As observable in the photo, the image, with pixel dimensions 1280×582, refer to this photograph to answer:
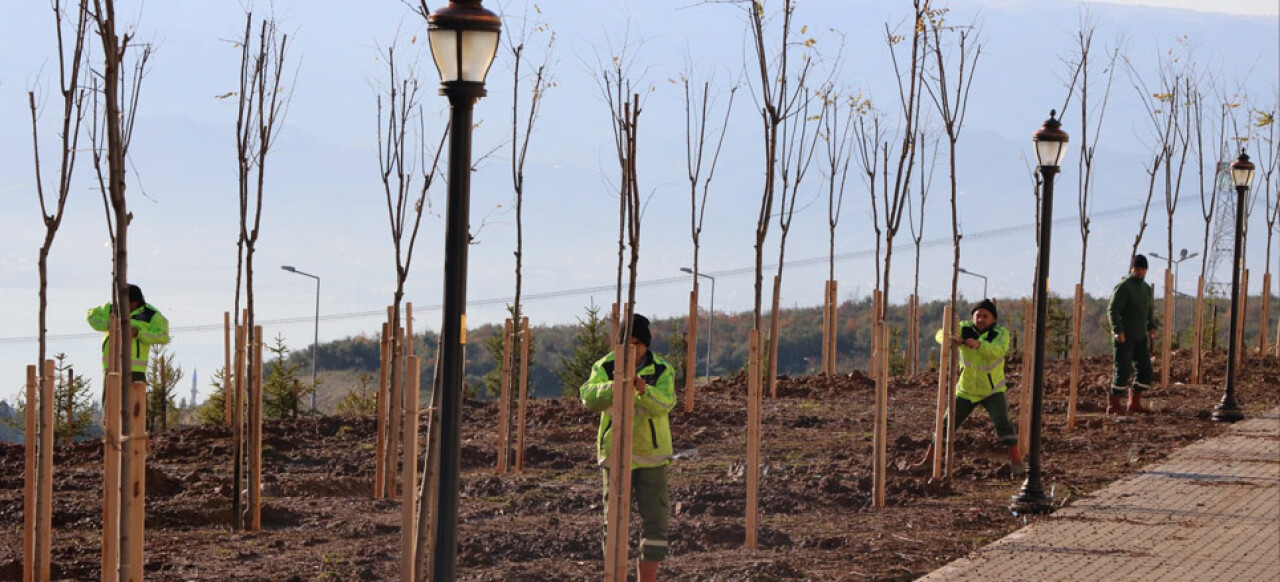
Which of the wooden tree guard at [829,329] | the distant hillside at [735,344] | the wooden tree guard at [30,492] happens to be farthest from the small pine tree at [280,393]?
the distant hillside at [735,344]

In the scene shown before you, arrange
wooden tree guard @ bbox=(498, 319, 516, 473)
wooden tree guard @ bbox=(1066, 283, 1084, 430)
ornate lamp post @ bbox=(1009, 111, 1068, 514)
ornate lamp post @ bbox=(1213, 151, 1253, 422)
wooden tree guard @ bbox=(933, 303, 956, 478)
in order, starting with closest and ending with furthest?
ornate lamp post @ bbox=(1009, 111, 1068, 514), wooden tree guard @ bbox=(933, 303, 956, 478), wooden tree guard @ bbox=(498, 319, 516, 473), wooden tree guard @ bbox=(1066, 283, 1084, 430), ornate lamp post @ bbox=(1213, 151, 1253, 422)

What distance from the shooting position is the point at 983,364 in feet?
Result: 40.4

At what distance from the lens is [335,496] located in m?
11.7

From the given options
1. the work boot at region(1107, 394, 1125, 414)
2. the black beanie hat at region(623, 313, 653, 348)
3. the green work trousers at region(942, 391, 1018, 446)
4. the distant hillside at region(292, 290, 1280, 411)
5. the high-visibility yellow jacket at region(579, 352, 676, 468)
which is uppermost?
the black beanie hat at region(623, 313, 653, 348)

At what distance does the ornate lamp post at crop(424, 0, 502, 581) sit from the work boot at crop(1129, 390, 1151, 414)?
12.7 metres

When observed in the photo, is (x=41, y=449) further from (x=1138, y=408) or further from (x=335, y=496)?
(x=1138, y=408)

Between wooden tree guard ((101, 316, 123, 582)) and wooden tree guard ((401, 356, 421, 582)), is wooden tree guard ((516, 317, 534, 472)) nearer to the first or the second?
wooden tree guard ((401, 356, 421, 582))

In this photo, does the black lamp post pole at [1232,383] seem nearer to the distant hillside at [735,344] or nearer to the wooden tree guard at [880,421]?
the wooden tree guard at [880,421]

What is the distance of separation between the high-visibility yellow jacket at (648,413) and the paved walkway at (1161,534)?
1929 millimetres

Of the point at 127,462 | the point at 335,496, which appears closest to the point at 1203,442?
the point at 335,496

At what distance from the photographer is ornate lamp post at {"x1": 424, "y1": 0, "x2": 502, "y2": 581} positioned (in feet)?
18.7

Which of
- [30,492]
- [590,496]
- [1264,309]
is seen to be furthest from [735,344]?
[30,492]

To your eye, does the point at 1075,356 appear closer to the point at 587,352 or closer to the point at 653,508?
the point at 653,508

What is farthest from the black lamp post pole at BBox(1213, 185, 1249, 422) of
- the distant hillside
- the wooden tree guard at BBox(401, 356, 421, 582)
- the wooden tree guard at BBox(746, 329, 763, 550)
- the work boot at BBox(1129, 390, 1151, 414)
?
the distant hillside
